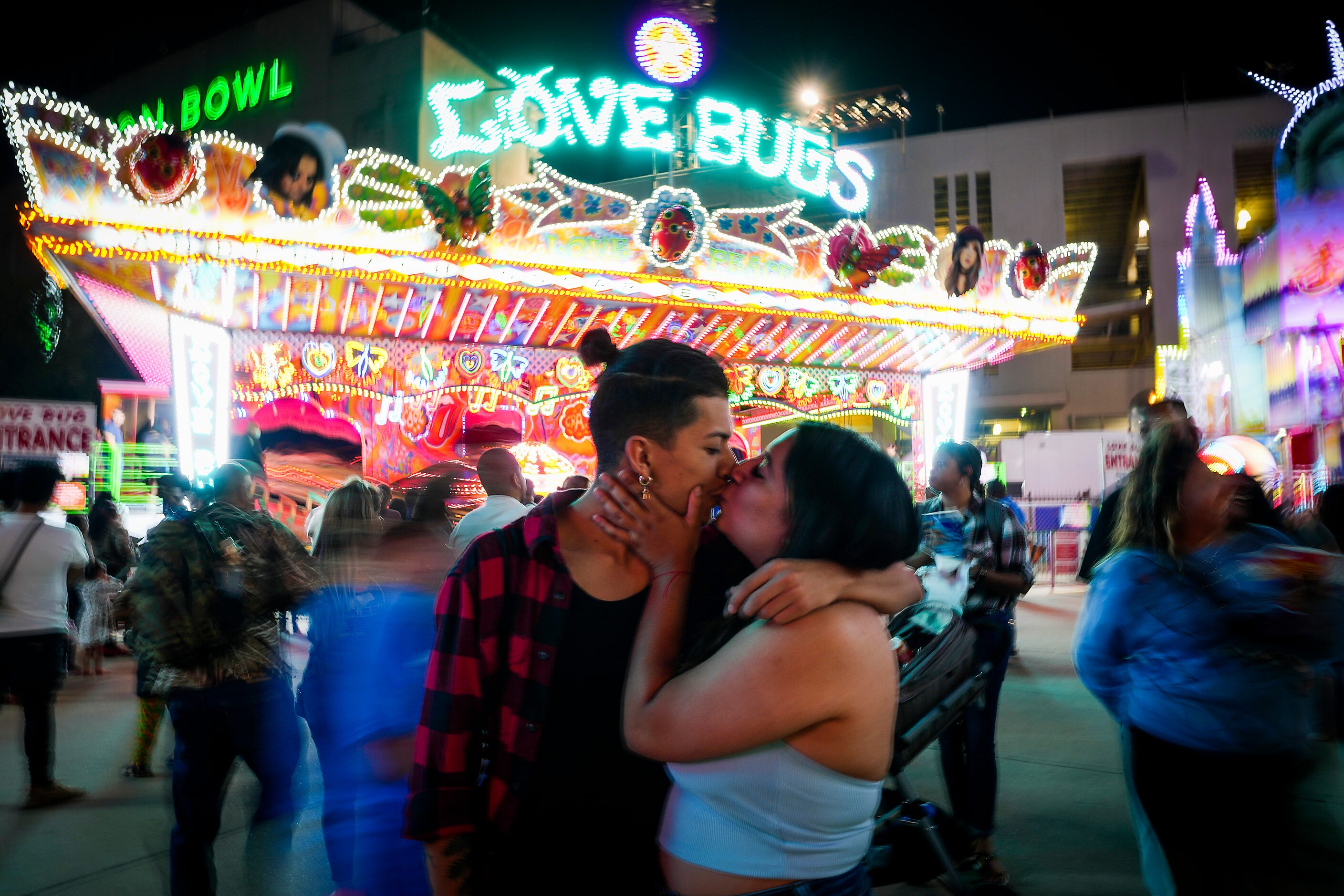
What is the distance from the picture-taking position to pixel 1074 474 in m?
16.3

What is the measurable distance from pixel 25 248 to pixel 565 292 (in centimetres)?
2268

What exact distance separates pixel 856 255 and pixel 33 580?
10.8 m

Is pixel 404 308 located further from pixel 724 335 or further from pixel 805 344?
pixel 805 344

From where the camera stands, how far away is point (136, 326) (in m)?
12.0

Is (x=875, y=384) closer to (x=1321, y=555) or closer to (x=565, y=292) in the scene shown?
(x=565, y=292)

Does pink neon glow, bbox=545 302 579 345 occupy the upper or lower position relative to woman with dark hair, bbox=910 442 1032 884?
upper

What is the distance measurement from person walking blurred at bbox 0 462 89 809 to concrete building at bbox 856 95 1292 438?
25086 mm

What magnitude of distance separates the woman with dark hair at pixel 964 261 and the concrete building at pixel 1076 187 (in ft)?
45.1

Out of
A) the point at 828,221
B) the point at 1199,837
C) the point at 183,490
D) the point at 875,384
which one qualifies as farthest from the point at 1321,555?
the point at 828,221

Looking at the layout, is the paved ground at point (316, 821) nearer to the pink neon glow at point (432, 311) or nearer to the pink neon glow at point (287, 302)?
the pink neon glow at point (287, 302)

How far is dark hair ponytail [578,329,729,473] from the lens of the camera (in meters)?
1.84

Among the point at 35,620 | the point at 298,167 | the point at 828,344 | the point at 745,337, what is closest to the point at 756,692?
the point at 35,620

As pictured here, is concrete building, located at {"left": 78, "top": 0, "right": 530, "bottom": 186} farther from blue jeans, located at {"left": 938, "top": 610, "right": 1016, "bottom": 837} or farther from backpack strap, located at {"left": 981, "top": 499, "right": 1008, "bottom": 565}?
blue jeans, located at {"left": 938, "top": 610, "right": 1016, "bottom": 837}

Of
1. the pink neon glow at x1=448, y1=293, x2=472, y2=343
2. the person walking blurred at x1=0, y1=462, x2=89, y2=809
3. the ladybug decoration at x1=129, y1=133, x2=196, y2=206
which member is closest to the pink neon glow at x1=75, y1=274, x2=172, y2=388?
the ladybug decoration at x1=129, y1=133, x2=196, y2=206
